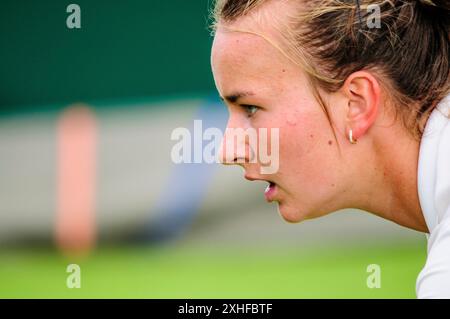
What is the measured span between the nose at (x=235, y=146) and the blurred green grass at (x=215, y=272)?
354 centimetres

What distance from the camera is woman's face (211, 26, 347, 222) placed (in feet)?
6.64

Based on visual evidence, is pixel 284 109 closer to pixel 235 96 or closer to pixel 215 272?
pixel 235 96

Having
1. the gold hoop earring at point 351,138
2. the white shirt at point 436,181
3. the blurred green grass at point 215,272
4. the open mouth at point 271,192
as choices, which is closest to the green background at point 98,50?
the blurred green grass at point 215,272

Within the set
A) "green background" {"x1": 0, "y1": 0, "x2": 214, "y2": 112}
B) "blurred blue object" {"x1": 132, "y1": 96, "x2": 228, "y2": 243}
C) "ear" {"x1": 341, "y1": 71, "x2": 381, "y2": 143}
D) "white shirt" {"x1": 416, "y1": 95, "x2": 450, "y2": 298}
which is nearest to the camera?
"white shirt" {"x1": 416, "y1": 95, "x2": 450, "y2": 298}

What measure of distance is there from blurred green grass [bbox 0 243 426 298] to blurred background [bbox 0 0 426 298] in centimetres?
2

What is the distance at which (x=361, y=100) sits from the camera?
6.53 feet

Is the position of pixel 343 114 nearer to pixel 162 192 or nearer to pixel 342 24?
pixel 342 24

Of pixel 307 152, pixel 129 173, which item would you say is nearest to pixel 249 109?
pixel 307 152

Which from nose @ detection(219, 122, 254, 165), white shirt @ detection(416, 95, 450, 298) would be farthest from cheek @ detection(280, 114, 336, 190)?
white shirt @ detection(416, 95, 450, 298)

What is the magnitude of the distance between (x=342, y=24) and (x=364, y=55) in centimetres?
9

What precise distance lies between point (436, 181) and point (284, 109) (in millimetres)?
433

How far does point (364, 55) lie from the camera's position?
199cm

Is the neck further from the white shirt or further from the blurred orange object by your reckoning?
the blurred orange object
